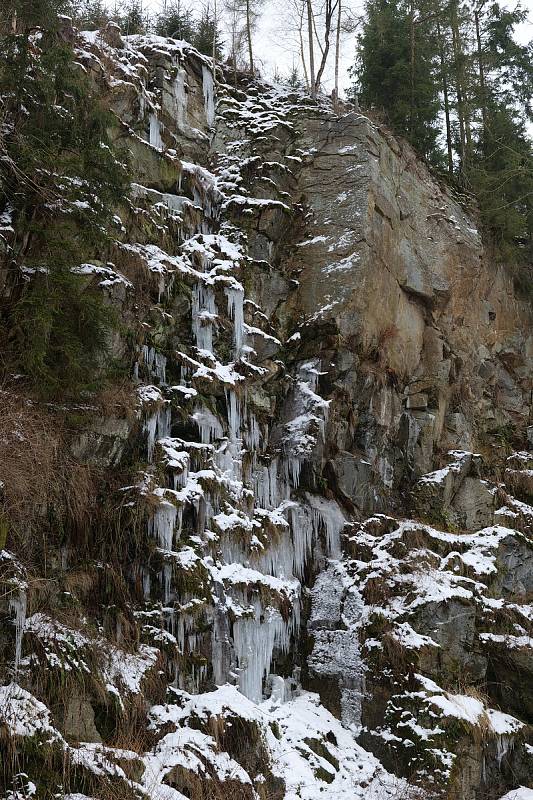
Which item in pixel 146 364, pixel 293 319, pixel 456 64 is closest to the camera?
pixel 146 364

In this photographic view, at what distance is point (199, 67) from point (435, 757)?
13082mm

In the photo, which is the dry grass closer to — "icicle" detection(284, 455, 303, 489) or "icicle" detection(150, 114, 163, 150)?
"icicle" detection(284, 455, 303, 489)

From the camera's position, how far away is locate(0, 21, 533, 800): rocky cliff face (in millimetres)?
6922

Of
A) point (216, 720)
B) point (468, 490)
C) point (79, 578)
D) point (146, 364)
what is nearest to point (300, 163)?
point (146, 364)

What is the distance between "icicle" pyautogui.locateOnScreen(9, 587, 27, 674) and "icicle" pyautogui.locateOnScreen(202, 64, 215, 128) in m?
10.6

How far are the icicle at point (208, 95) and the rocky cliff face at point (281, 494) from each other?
0.17 ft

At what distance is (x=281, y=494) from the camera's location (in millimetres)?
10570

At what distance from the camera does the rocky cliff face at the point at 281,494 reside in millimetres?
6922

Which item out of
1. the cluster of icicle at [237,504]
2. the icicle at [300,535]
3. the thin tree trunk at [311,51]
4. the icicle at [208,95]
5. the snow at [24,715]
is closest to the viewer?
the snow at [24,715]

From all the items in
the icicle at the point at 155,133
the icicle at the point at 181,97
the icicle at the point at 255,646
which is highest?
the icicle at the point at 181,97

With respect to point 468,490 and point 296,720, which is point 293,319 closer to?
point 468,490

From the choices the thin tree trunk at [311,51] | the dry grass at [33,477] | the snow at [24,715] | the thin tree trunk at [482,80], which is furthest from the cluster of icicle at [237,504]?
the thin tree trunk at [482,80]

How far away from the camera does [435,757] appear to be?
26.4 ft

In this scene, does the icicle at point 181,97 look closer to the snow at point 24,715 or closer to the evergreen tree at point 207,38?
the evergreen tree at point 207,38
